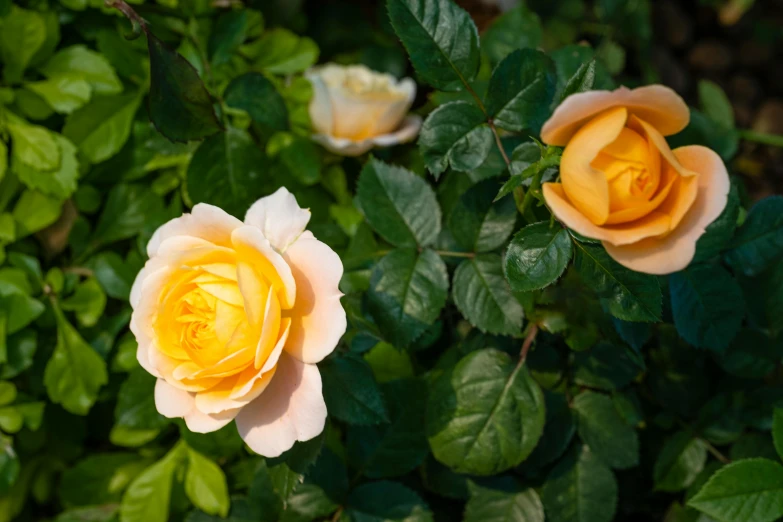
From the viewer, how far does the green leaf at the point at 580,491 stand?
0.96 metres

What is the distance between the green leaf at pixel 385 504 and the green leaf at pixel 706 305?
16.7 inches

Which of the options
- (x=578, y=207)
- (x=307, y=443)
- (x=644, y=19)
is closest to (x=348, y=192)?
(x=307, y=443)

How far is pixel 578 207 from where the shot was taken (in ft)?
1.94

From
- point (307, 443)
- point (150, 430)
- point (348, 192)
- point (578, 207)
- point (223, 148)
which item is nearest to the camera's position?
point (578, 207)

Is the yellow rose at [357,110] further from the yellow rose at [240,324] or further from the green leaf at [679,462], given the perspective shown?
the green leaf at [679,462]

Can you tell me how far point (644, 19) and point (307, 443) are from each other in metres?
1.40

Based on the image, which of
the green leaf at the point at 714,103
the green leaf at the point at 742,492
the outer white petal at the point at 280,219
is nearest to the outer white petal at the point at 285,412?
the outer white petal at the point at 280,219

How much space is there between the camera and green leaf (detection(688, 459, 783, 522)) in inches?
32.2

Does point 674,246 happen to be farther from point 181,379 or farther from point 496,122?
point 181,379

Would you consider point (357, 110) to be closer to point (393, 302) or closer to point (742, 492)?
point (393, 302)

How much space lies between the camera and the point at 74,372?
1066 mm

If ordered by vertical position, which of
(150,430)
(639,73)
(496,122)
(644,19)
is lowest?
(150,430)

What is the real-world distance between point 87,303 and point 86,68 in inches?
14.9

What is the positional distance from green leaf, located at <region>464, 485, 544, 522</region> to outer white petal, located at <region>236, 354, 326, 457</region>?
41 centimetres
